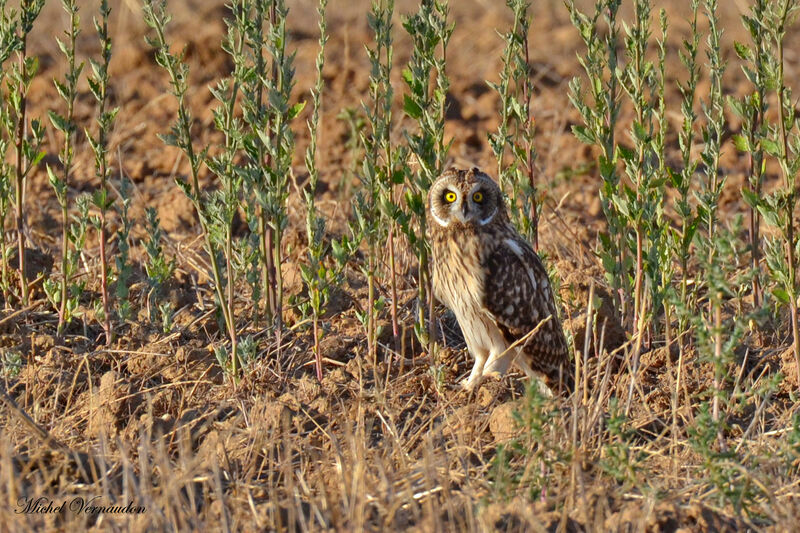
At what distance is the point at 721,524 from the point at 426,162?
7.56 feet

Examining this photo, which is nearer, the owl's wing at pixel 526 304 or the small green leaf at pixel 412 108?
the small green leaf at pixel 412 108

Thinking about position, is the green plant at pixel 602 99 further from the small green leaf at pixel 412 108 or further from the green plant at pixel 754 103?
the small green leaf at pixel 412 108

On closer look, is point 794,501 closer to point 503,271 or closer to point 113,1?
point 503,271

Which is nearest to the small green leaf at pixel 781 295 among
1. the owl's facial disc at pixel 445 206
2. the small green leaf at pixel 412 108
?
the owl's facial disc at pixel 445 206

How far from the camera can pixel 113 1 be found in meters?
12.3

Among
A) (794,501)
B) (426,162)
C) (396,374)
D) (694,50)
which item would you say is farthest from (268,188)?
(794,501)

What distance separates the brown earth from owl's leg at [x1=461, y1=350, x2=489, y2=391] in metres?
0.10

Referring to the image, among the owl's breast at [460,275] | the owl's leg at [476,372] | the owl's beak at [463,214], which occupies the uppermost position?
the owl's beak at [463,214]

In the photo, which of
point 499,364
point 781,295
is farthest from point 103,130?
point 781,295

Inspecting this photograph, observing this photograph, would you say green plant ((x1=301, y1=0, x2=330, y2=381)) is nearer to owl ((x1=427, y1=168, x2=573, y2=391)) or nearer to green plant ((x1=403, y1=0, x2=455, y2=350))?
green plant ((x1=403, y1=0, x2=455, y2=350))

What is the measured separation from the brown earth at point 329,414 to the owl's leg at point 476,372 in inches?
3.8

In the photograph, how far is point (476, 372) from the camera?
6.02 meters

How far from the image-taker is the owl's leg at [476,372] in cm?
591
